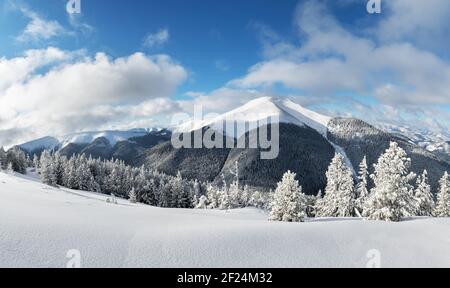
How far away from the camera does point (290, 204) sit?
31047 millimetres

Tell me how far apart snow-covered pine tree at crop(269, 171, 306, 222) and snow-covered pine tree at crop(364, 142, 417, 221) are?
5.80 m

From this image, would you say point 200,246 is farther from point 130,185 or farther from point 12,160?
point 12,160

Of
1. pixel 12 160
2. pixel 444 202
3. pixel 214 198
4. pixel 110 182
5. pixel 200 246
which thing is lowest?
pixel 214 198

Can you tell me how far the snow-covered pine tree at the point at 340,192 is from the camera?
46000 millimetres

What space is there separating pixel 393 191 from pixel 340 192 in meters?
17.6

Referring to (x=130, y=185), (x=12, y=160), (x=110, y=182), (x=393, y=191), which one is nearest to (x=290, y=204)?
(x=393, y=191)

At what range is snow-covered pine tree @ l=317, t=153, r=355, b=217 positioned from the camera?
151ft

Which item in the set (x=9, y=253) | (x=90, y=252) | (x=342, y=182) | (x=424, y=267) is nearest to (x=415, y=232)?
(x=424, y=267)

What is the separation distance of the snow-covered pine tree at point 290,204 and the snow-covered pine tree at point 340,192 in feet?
55.6

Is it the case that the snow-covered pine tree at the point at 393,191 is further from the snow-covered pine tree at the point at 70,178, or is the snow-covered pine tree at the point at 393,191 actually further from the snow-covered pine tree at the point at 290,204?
the snow-covered pine tree at the point at 70,178

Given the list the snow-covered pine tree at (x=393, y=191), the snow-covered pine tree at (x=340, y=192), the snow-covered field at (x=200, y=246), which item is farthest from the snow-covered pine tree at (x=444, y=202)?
the snow-covered field at (x=200, y=246)

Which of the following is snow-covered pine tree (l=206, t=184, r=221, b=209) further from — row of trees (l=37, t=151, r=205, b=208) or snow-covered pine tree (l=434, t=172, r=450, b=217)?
snow-covered pine tree (l=434, t=172, r=450, b=217)

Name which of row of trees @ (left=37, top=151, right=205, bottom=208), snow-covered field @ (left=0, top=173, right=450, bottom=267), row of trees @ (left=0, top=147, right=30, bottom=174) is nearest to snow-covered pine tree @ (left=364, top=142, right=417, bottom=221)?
snow-covered field @ (left=0, top=173, right=450, bottom=267)
